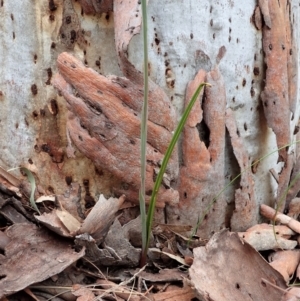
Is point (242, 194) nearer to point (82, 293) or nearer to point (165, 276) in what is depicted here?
point (165, 276)

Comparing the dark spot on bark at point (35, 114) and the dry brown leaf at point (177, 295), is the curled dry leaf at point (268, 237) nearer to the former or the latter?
the dry brown leaf at point (177, 295)

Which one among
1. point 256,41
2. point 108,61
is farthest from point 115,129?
point 256,41

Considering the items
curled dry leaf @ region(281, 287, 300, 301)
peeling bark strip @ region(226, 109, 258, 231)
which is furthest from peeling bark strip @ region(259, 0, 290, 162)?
curled dry leaf @ region(281, 287, 300, 301)

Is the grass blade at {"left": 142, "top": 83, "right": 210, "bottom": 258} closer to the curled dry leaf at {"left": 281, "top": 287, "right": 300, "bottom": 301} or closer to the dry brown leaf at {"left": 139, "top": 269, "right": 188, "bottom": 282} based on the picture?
the dry brown leaf at {"left": 139, "top": 269, "right": 188, "bottom": 282}

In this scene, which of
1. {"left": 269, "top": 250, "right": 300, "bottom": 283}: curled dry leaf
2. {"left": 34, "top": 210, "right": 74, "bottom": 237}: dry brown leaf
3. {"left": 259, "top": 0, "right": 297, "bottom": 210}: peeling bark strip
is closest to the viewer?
{"left": 34, "top": 210, "right": 74, "bottom": 237}: dry brown leaf

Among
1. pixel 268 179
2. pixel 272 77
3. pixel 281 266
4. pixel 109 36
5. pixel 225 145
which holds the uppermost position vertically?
pixel 109 36

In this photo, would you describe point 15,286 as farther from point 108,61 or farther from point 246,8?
point 246,8
